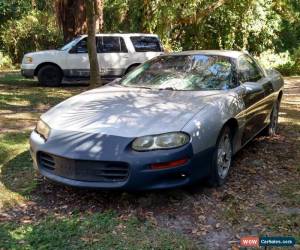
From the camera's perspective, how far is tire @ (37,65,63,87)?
1317 centimetres

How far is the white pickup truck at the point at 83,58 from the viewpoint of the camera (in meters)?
13.2

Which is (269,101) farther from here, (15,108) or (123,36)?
(123,36)

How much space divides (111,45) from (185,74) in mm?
8323

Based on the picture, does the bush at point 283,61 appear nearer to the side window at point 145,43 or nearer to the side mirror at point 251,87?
the side window at point 145,43

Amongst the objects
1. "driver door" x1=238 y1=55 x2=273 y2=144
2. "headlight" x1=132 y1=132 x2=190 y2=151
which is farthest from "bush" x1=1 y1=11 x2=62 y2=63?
"headlight" x1=132 y1=132 x2=190 y2=151

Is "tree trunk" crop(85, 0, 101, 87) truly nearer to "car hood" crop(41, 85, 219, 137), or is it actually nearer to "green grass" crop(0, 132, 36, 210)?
"green grass" crop(0, 132, 36, 210)

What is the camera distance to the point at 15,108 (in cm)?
917

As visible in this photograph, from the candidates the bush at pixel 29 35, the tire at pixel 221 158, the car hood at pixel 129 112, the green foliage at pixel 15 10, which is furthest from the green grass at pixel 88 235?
the bush at pixel 29 35

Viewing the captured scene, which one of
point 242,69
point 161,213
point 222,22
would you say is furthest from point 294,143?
point 222,22

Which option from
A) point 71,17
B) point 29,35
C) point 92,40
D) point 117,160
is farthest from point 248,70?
point 29,35

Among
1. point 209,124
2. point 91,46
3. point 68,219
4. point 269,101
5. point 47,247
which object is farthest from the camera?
point 91,46

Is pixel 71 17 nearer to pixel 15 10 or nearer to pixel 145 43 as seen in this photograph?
pixel 145 43

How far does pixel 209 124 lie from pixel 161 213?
38.0 inches

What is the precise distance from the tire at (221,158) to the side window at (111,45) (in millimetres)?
8923
